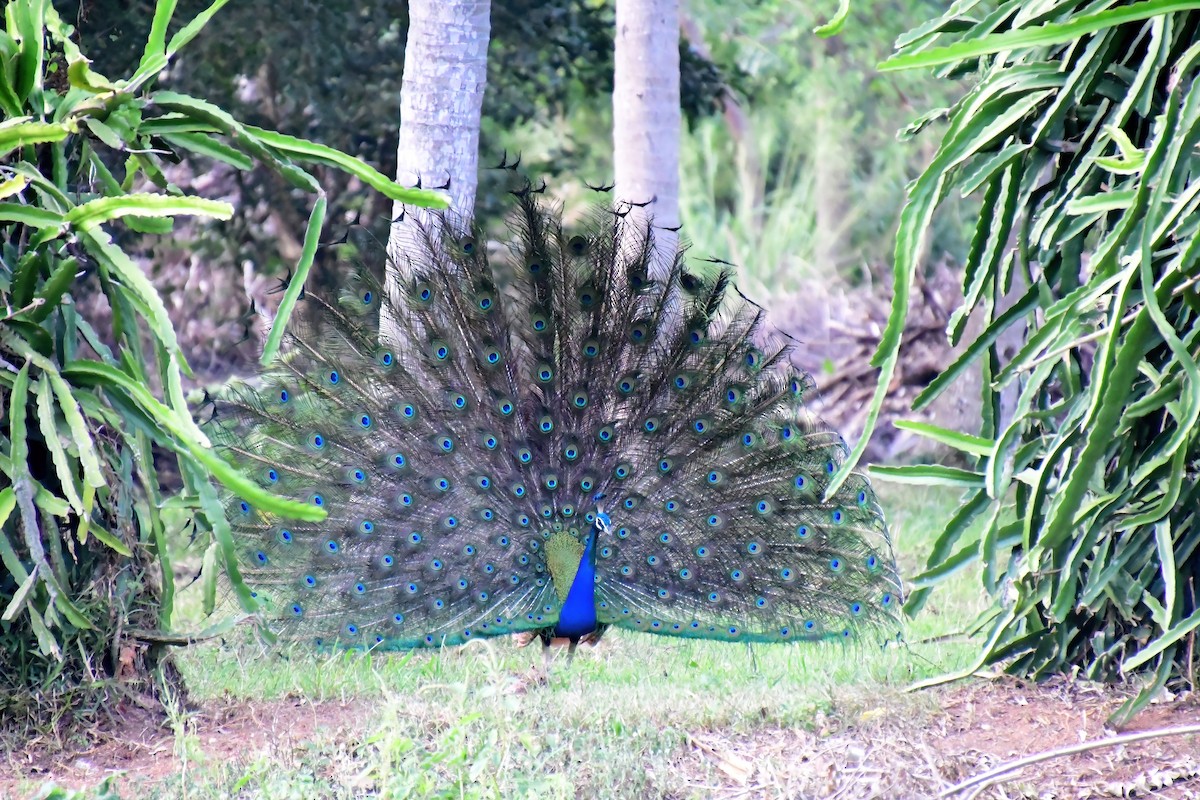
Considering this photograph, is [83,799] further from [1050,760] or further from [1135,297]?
[1135,297]

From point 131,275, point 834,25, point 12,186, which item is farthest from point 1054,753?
point 12,186

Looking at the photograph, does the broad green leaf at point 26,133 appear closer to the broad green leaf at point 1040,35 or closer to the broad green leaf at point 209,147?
the broad green leaf at point 209,147

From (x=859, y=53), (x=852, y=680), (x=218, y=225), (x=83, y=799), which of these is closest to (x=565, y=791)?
(x=83, y=799)

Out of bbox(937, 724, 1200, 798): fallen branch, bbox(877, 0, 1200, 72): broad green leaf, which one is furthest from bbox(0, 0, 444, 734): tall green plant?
bbox(937, 724, 1200, 798): fallen branch

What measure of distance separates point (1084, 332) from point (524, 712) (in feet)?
6.69

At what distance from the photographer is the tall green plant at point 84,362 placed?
3283 millimetres

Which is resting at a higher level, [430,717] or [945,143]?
[945,143]

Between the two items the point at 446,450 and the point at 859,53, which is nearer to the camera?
the point at 446,450

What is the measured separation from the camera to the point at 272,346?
10.9 ft

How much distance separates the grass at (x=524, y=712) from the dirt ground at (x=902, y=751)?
2 centimetres

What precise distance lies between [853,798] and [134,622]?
2085 mm

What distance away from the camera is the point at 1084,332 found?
3.56m

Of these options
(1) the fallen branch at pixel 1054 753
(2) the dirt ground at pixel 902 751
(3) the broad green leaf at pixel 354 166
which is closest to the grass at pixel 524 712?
(2) the dirt ground at pixel 902 751

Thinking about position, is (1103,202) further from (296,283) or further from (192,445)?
(192,445)
